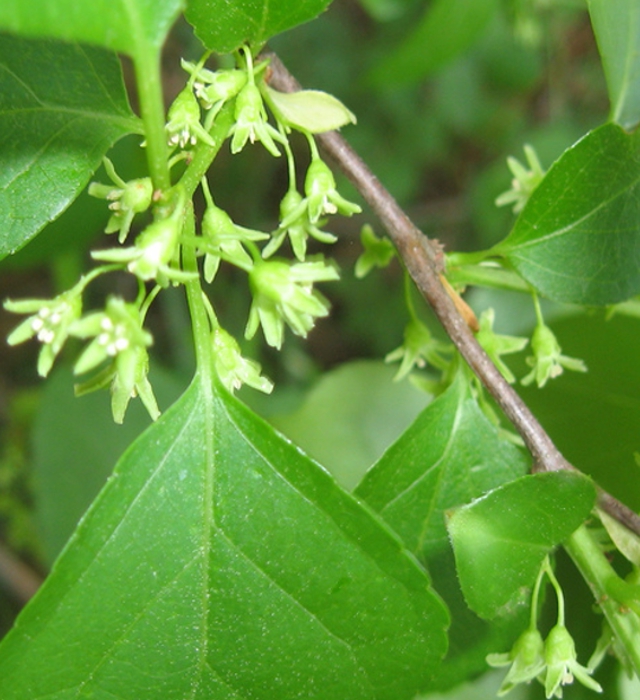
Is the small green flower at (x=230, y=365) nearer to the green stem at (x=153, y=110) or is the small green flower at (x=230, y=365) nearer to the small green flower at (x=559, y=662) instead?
the green stem at (x=153, y=110)

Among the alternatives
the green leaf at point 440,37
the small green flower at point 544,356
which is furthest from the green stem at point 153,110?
the green leaf at point 440,37

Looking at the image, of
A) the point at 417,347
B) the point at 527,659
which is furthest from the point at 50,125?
the point at 527,659

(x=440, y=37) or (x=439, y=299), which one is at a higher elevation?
(x=440, y=37)

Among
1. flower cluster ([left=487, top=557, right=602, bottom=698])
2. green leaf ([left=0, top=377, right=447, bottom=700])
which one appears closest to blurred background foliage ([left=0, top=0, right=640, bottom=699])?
flower cluster ([left=487, top=557, right=602, bottom=698])

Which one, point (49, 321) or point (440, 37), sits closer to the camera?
point (49, 321)

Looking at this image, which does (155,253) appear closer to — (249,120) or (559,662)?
(249,120)

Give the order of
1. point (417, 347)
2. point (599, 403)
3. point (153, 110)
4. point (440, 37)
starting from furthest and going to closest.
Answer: point (440, 37) → point (599, 403) → point (417, 347) → point (153, 110)
